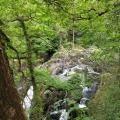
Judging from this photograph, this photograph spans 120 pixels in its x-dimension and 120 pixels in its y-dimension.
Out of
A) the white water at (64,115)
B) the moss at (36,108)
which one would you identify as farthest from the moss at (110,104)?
the white water at (64,115)

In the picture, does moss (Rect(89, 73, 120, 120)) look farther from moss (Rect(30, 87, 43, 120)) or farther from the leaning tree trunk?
the leaning tree trunk

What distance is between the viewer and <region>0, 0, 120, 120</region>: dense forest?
712cm

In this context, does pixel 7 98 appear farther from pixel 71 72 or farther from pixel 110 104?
pixel 71 72

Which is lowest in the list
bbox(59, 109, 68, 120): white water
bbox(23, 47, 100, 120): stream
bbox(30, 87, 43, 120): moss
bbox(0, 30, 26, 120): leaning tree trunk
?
bbox(59, 109, 68, 120): white water

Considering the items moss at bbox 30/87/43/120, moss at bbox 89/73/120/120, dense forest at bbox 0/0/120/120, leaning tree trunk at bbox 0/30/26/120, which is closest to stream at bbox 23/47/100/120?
dense forest at bbox 0/0/120/120

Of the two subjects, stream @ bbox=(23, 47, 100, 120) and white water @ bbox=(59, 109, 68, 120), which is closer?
white water @ bbox=(59, 109, 68, 120)

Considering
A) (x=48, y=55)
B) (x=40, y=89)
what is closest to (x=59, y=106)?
(x=40, y=89)

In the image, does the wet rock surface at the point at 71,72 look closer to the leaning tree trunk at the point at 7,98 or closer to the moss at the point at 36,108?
the moss at the point at 36,108

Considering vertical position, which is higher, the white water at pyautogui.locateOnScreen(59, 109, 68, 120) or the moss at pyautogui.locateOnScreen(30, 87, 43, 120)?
the moss at pyautogui.locateOnScreen(30, 87, 43, 120)

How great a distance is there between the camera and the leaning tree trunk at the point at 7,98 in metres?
3.07

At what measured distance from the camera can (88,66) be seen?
21719mm

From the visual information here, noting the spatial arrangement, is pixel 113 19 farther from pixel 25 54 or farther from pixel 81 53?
pixel 81 53

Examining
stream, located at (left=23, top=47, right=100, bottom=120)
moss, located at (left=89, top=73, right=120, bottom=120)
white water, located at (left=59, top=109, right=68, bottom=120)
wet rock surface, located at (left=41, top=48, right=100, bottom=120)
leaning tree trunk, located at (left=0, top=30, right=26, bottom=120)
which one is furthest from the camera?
wet rock surface, located at (left=41, top=48, right=100, bottom=120)

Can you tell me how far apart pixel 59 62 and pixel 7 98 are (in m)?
20.3
